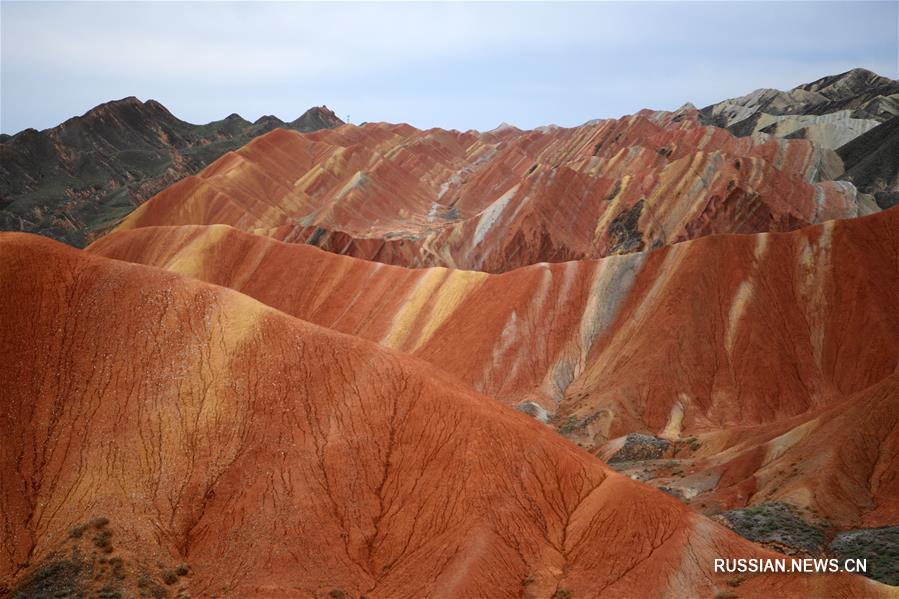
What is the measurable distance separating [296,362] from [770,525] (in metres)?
21.5

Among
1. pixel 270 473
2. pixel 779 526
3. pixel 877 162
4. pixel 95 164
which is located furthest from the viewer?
pixel 95 164

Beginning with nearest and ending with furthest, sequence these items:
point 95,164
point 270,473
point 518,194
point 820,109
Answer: point 270,473 < point 518,194 < point 95,164 < point 820,109

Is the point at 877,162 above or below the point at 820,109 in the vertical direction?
below

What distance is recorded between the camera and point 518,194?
350ft

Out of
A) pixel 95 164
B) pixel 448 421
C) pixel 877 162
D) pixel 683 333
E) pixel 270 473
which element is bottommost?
pixel 270 473

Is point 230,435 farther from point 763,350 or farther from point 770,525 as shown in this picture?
point 763,350

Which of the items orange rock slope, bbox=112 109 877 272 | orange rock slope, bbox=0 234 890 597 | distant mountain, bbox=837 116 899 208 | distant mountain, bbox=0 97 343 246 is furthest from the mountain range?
distant mountain, bbox=0 97 343 246

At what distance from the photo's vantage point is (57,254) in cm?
3872

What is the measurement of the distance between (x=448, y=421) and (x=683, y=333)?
29489 mm

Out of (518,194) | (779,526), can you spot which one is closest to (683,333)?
(779,526)

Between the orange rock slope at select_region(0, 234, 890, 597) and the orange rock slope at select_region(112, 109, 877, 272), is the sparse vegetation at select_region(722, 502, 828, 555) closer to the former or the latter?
the orange rock slope at select_region(0, 234, 890, 597)

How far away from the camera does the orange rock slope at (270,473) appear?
29.9 metres

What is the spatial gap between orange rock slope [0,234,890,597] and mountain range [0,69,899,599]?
0.10 meters

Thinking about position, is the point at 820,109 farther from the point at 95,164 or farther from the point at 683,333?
the point at 95,164
